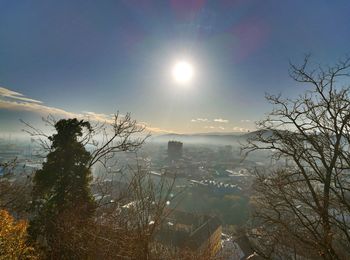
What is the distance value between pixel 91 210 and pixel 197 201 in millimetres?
44700

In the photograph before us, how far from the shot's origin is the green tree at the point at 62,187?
37.3ft

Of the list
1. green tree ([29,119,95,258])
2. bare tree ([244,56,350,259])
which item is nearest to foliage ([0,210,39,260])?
green tree ([29,119,95,258])

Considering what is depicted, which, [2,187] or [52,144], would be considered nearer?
[52,144]

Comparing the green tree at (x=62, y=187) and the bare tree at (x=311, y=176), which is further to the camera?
the green tree at (x=62, y=187)

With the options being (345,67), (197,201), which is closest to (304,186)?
(345,67)

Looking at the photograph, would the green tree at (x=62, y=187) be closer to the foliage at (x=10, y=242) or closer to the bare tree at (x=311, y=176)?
the foliage at (x=10, y=242)

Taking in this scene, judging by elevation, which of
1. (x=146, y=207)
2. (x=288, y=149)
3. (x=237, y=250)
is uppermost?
(x=288, y=149)

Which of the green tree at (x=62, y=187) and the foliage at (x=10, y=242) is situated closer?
the foliage at (x=10, y=242)

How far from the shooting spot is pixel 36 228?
11344 mm

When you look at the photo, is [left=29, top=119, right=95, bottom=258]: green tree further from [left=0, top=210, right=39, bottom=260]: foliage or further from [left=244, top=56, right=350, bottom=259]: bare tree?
[left=244, top=56, right=350, bottom=259]: bare tree

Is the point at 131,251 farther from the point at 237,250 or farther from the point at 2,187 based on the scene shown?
the point at 237,250

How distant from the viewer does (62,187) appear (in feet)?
40.3

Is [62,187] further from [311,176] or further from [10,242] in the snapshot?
[311,176]

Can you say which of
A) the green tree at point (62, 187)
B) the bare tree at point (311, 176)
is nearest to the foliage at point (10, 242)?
the green tree at point (62, 187)
